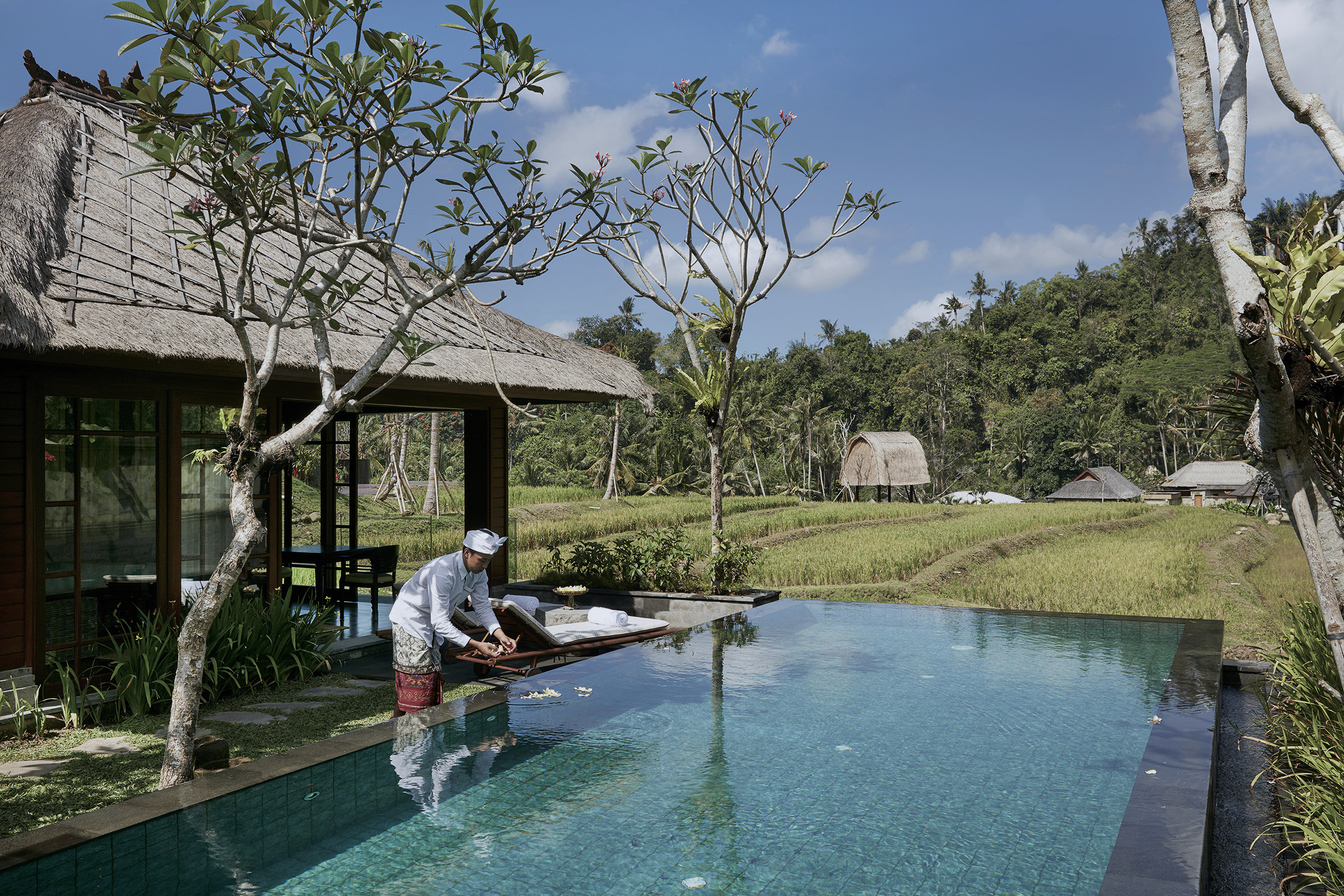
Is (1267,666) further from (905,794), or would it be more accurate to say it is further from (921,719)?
(905,794)

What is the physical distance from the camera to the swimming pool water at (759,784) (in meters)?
3.00

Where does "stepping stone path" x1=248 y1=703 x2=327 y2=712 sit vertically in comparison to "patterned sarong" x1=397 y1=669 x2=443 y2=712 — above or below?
below

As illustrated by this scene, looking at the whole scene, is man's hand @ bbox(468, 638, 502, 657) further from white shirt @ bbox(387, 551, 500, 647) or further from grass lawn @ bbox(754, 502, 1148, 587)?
grass lawn @ bbox(754, 502, 1148, 587)

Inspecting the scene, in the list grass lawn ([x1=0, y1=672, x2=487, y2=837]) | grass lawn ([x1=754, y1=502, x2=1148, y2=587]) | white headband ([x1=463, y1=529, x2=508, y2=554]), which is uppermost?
white headband ([x1=463, y1=529, x2=508, y2=554])

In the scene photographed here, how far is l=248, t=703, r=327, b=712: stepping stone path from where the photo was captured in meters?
5.05

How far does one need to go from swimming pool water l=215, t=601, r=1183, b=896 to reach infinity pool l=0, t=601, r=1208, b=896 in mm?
12

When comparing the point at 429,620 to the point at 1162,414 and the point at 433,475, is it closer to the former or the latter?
the point at 433,475

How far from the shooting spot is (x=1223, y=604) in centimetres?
938

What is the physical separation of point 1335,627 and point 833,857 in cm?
170

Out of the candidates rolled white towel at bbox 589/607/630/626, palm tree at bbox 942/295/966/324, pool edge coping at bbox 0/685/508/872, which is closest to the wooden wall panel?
pool edge coping at bbox 0/685/508/872

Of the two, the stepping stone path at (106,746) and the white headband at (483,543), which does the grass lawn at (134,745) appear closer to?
the stepping stone path at (106,746)

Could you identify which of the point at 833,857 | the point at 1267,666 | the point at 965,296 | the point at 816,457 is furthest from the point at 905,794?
the point at 965,296

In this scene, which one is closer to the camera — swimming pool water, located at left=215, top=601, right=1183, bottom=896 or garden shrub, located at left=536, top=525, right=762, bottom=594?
swimming pool water, located at left=215, top=601, right=1183, bottom=896

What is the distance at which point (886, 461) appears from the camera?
28203mm
